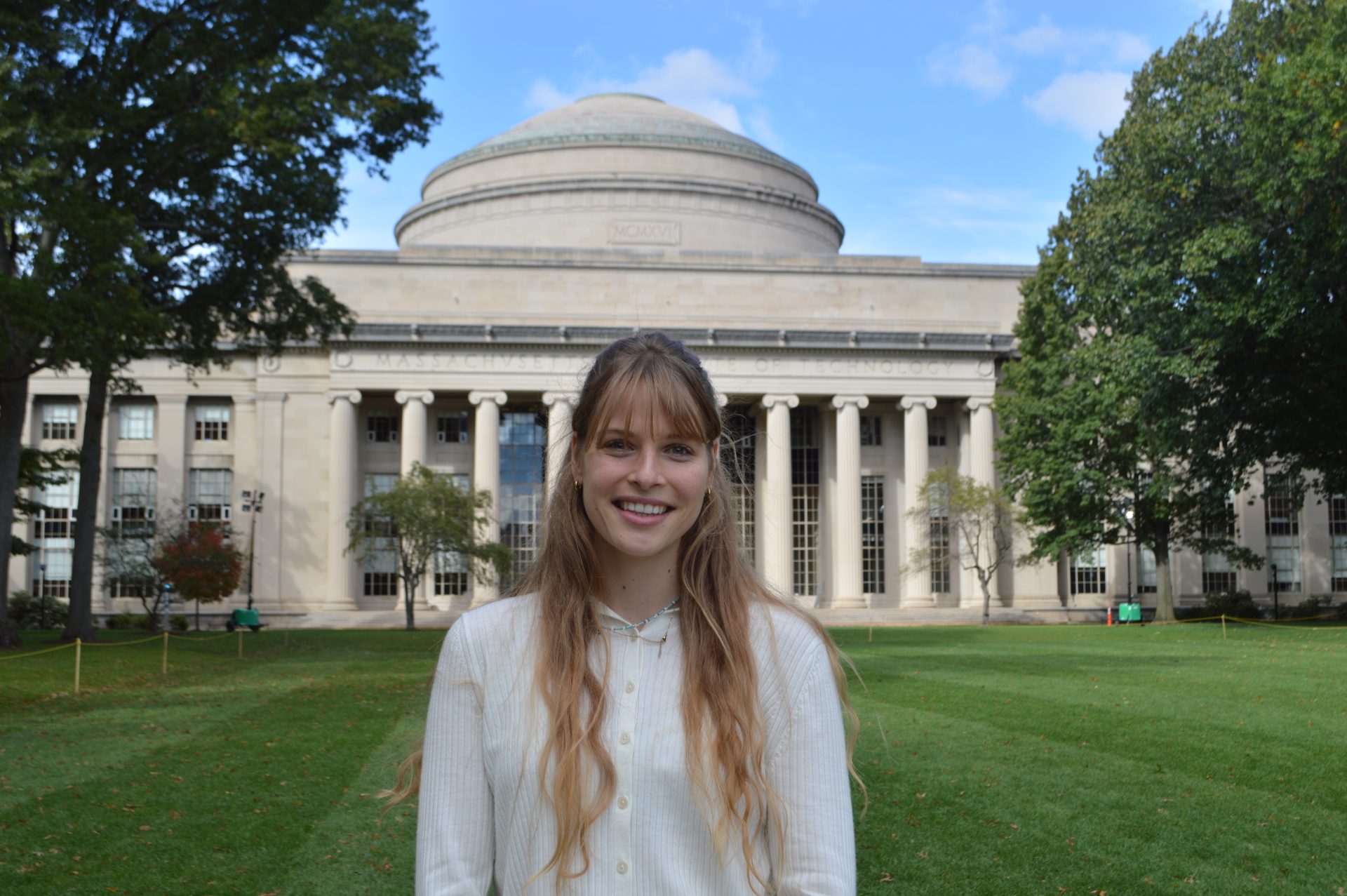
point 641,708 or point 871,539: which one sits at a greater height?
point 871,539

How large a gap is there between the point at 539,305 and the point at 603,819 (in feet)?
206

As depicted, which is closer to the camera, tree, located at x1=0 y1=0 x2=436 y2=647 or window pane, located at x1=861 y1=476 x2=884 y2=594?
tree, located at x1=0 y1=0 x2=436 y2=647

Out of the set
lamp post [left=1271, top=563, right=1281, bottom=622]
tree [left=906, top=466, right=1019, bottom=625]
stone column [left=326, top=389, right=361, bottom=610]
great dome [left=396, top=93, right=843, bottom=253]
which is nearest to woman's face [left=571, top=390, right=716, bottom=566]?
tree [left=906, top=466, right=1019, bottom=625]

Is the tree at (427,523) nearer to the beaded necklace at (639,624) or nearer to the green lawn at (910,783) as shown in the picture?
the green lawn at (910,783)

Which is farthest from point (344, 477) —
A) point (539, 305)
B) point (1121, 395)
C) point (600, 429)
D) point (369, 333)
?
point (600, 429)

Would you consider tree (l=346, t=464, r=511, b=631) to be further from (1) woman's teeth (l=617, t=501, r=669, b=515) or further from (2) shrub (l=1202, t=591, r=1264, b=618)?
(1) woman's teeth (l=617, t=501, r=669, b=515)

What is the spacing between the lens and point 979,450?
63.5 meters

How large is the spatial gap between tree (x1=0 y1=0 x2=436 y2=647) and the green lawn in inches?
300

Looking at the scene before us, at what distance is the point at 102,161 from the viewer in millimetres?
28047

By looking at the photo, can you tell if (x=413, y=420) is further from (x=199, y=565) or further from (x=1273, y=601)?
(x=1273, y=601)

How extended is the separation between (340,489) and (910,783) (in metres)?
52.7

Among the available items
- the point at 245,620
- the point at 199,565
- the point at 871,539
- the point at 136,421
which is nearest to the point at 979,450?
the point at 871,539

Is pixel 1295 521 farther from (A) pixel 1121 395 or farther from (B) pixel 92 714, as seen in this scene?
(B) pixel 92 714

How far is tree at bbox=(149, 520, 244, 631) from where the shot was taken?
44.9 metres
